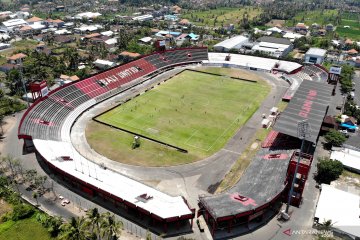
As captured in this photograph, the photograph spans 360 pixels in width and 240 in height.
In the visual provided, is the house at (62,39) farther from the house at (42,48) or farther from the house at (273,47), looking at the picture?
the house at (273,47)

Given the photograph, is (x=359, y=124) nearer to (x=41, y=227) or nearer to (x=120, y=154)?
(x=120, y=154)

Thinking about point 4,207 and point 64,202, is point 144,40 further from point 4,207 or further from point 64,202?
point 4,207

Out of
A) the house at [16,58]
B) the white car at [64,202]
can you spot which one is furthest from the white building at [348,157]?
the house at [16,58]

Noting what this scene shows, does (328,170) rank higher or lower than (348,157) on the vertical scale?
higher

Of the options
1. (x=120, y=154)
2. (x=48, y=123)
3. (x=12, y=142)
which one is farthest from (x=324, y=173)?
(x=12, y=142)

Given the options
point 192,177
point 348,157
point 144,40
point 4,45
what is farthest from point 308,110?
point 4,45

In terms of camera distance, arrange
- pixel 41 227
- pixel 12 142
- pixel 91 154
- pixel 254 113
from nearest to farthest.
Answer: pixel 41 227, pixel 91 154, pixel 12 142, pixel 254 113

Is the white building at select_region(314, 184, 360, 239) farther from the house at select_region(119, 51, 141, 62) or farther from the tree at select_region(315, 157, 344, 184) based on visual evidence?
the house at select_region(119, 51, 141, 62)

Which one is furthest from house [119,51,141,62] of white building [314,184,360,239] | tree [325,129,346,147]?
white building [314,184,360,239]
